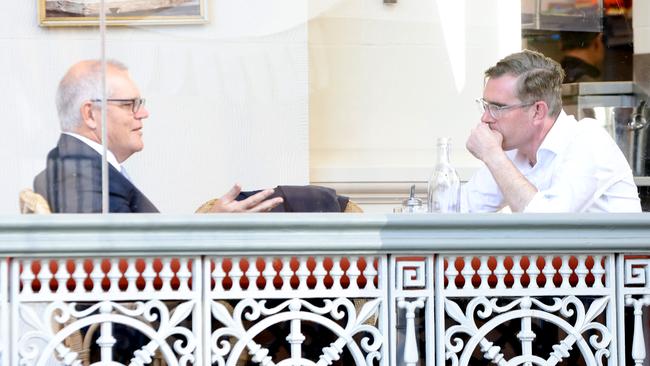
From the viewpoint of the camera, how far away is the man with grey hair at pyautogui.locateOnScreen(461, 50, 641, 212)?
14.1 ft

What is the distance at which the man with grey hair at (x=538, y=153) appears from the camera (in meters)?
4.30

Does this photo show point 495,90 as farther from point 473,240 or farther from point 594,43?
point 594,43

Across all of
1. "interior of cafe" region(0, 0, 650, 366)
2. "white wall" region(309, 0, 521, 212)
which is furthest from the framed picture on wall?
"white wall" region(309, 0, 521, 212)

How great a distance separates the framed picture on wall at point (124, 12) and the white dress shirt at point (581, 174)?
1696 mm

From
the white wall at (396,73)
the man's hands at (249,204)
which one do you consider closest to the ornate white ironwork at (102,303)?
the man's hands at (249,204)

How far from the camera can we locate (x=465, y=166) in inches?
236

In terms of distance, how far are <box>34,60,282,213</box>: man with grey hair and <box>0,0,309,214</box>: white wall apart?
74 millimetres

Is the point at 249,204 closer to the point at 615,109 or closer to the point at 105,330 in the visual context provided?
Answer: the point at 105,330

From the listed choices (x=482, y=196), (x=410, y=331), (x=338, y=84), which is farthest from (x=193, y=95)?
(x=410, y=331)

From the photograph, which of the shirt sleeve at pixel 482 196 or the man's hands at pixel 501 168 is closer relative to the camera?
the man's hands at pixel 501 168

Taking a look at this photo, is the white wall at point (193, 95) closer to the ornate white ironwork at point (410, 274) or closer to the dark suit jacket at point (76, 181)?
the dark suit jacket at point (76, 181)

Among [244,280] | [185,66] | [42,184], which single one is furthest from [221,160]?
[244,280]

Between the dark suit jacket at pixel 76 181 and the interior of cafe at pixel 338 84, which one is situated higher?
the interior of cafe at pixel 338 84

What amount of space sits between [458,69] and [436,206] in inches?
80.2
